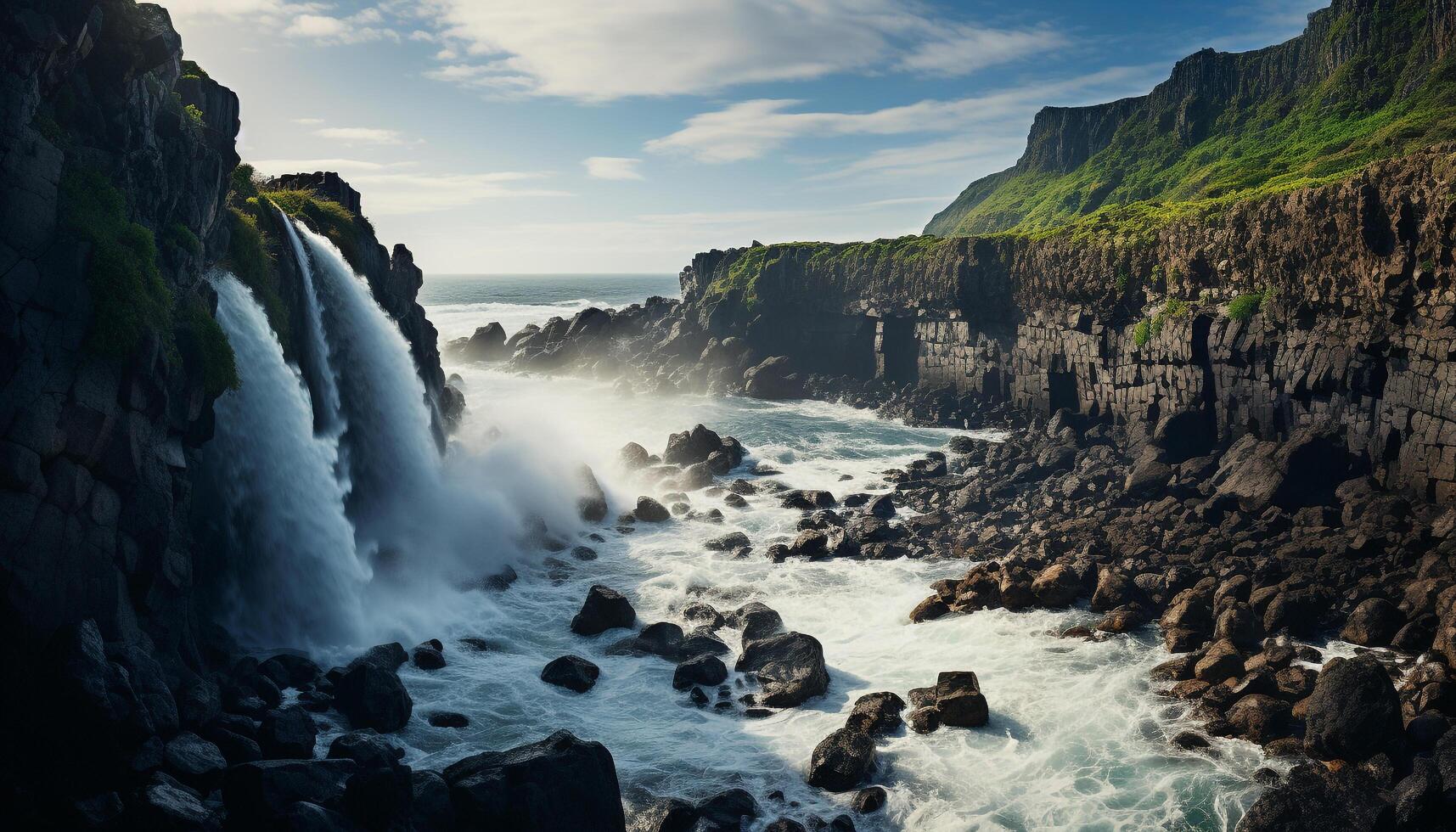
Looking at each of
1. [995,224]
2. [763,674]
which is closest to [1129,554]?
[763,674]

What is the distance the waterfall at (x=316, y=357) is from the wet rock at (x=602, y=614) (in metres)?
11.6

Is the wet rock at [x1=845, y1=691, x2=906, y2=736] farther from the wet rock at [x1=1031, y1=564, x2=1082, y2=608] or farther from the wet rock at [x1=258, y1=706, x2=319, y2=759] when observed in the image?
the wet rock at [x1=258, y1=706, x2=319, y2=759]

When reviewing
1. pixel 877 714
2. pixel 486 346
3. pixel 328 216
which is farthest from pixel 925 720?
pixel 486 346

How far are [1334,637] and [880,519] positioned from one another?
18733 mm

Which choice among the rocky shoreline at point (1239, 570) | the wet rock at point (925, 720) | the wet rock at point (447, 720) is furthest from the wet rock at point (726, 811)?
the wet rock at point (447, 720)

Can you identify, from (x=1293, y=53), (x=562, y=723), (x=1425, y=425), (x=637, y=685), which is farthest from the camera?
(x=1293, y=53)

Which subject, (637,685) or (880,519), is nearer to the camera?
(637,685)

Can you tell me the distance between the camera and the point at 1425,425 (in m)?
Answer: 32.9

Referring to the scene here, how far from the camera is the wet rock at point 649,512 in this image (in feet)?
144

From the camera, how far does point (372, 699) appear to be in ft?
69.4

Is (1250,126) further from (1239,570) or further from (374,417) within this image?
(374,417)

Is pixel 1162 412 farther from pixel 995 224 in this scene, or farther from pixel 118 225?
pixel 995 224

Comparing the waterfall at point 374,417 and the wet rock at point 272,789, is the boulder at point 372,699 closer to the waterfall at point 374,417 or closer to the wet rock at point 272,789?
the wet rock at point 272,789

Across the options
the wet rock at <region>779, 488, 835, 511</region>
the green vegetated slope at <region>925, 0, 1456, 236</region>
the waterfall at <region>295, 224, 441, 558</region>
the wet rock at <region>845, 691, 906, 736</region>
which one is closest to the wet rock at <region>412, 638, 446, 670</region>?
the waterfall at <region>295, 224, 441, 558</region>
